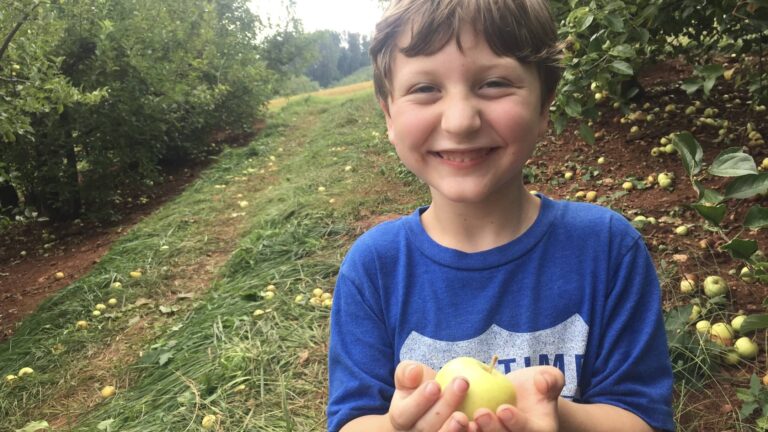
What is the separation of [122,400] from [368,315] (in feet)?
7.81

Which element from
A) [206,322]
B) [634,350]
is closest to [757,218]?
[634,350]

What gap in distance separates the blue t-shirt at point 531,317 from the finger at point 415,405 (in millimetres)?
286

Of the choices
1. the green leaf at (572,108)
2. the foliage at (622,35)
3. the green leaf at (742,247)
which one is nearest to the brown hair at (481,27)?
the green leaf at (742,247)

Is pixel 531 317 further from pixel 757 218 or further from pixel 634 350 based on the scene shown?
pixel 757 218

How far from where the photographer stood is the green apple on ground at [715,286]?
2.55 m

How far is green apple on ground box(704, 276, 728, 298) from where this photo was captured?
100 inches

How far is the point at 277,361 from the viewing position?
2.99 meters

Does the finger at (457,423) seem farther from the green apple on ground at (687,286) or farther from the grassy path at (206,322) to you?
the green apple on ground at (687,286)

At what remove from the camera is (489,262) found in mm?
1200

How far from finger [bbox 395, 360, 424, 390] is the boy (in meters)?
0.20

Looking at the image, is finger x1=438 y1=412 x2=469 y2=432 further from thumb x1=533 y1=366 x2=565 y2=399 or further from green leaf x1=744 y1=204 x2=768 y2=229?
green leaf x1=744 y1=204 x2=768 y2=229

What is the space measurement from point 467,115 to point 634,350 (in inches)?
23.8

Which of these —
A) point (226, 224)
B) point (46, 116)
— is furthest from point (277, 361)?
point (46, 116)

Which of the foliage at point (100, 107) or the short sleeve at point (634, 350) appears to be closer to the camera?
the short sleeve at point (634, 350)
